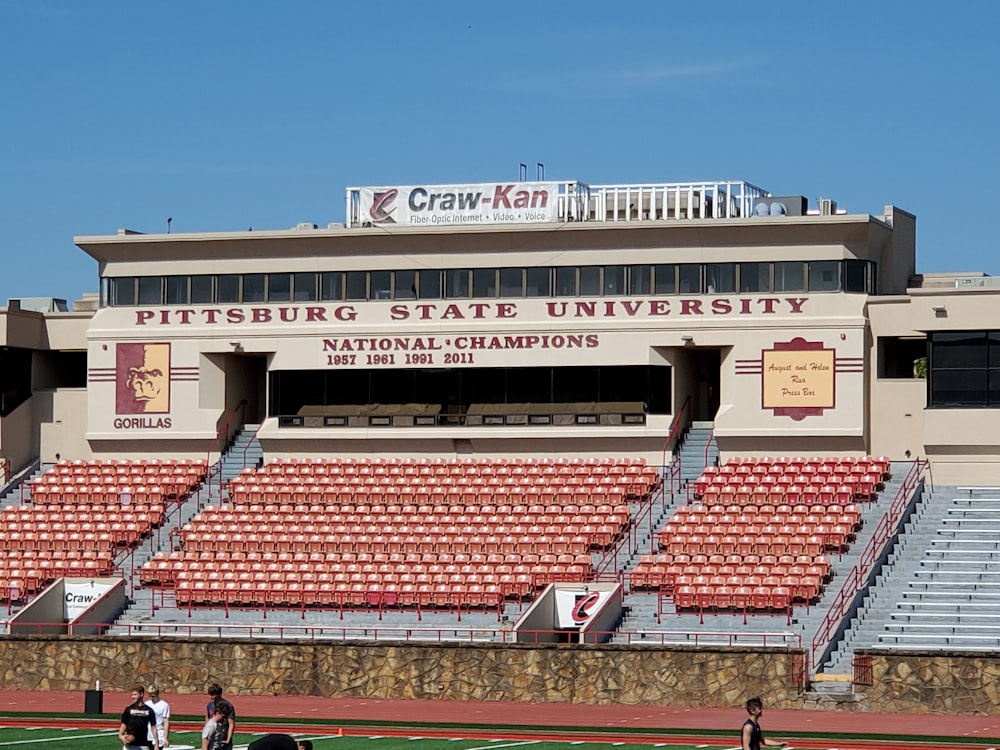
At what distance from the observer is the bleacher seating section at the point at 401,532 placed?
47.5 metres

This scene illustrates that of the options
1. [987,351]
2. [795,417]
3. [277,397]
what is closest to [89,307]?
[277,397]

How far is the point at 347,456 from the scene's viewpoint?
5725 centimetres

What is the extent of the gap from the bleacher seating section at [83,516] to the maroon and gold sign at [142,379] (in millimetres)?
1620

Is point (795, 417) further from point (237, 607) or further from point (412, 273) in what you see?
point (237, 607)

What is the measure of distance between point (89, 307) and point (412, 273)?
1215 centimetres

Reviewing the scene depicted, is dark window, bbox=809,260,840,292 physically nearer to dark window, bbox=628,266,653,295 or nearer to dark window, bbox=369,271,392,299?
dark window, bbox=628,266,653,295

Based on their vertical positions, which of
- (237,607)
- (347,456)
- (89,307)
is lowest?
(237,607)

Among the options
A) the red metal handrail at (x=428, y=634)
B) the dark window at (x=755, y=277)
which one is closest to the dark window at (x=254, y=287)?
the red metal handrail at (x=428, y=634)

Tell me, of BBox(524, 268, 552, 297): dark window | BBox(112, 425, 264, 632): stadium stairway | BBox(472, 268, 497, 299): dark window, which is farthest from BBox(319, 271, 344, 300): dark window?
BBox(524, 268, 552, 297): dark window

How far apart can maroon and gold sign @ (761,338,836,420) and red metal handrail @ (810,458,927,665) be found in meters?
3.05

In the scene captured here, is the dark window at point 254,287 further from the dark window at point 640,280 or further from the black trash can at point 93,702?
the black trash can at point 93,702

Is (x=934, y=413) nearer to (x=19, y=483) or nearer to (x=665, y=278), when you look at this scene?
(x=665, y=278)

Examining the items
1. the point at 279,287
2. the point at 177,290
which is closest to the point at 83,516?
the point at 177,290

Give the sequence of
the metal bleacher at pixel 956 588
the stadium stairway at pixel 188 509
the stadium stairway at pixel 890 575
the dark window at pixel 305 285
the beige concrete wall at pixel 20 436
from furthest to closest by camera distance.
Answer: the beige concrete wall at pixel 20 436
the dark window at pixel 305 285
the stadium stairway at pixel 188 509
the metal bleacher at pixel 956 588
the stadium stairway at pixel 890 575
